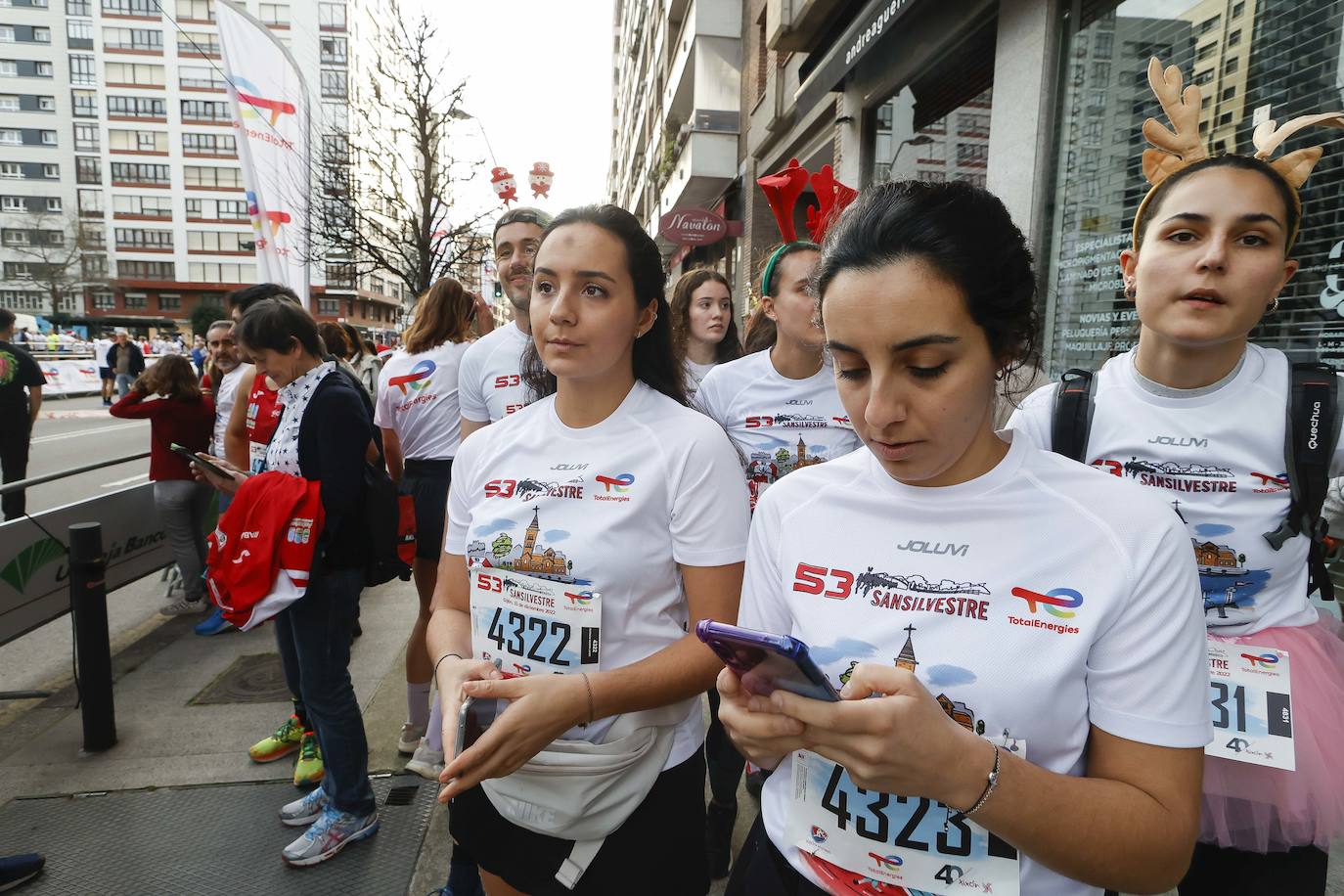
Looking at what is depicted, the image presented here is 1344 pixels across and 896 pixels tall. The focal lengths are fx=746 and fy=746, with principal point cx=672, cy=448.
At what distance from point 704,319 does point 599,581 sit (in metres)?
3.03

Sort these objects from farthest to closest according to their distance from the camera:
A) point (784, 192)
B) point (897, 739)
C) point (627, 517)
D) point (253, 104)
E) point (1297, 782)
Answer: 1. point (253, 104)
2. point (784, 192)
3. point (627, 517)
4. point (1297, 782)
5. point (897, 739)

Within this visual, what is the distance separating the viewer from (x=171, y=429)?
540cm

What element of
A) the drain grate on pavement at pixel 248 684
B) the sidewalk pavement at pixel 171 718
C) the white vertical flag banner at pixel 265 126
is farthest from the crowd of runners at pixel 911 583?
the white vertical flag banner at pixel 265 126

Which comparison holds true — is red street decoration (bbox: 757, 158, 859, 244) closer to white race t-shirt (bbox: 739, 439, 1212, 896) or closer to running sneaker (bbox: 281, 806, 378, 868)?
white race t-shirt (bbox: 739, 439, 1212, 896)

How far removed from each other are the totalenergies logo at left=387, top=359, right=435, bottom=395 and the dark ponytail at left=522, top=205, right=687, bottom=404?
7.78 ft

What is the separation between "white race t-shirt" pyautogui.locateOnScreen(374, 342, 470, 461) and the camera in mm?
4055

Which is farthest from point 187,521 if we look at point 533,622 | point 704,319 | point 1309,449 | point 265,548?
point 1309,449

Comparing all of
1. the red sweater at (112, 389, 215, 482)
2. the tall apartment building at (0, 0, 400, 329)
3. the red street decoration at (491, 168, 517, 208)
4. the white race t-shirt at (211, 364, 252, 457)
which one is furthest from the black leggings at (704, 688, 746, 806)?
the tall apartment building at (0, 0, 400, 329)

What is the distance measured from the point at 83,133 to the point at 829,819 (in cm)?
7892

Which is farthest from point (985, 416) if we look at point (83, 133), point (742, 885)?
point (83, 133)

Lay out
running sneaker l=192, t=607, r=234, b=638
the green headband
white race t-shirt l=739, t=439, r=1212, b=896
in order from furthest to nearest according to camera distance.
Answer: running sneaker l=192, t=607, r=234, b=638
the green headband
white race t-shirt l=739, t=439, r=1212, b=896

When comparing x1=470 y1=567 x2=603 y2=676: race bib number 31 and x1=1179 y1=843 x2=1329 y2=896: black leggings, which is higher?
x1=470 y1=567 x2=603 y2=676: race bib number 31

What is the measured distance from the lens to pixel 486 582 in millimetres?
1698

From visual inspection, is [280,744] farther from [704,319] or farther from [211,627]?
[704,319]
